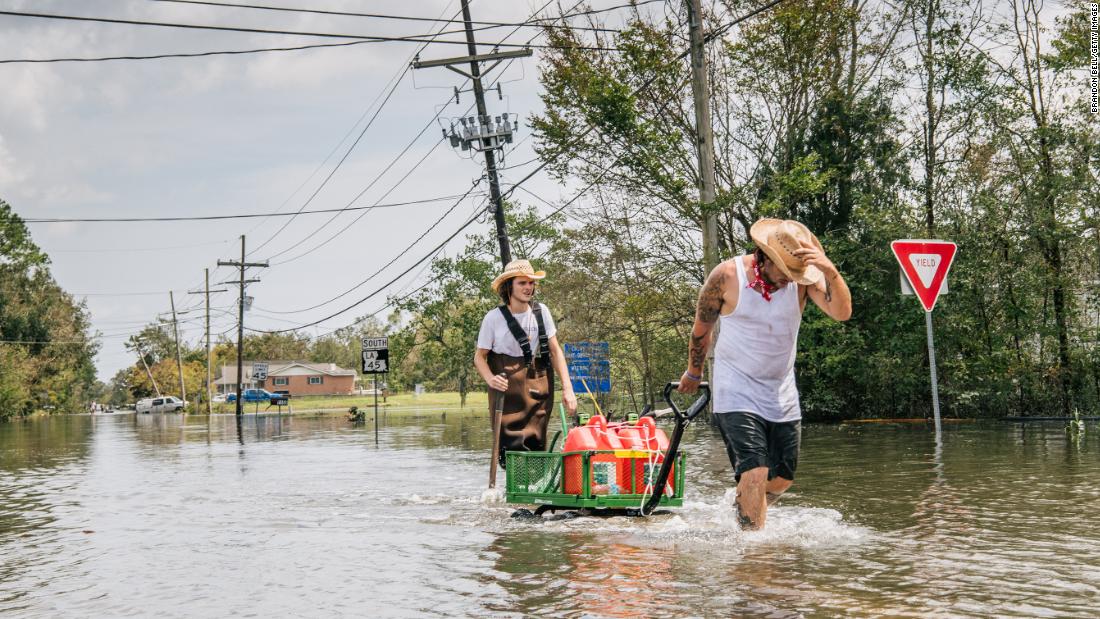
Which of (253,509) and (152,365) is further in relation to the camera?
(152,365)

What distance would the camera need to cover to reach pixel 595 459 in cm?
869

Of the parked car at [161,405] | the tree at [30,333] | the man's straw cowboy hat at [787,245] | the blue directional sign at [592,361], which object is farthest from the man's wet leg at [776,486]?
the parked car at [161,405]

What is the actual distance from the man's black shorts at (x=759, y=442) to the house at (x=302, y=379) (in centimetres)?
13875

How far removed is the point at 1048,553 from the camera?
7023 millimetres

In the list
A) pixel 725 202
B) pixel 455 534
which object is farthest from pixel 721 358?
pixel 725 202

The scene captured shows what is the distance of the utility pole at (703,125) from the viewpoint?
20.2 metres

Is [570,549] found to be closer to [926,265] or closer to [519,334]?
[519,334]

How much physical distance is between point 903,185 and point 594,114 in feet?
24.2

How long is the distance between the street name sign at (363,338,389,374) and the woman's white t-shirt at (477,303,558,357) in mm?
17296

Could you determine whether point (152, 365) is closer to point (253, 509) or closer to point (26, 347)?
point (26, 347)

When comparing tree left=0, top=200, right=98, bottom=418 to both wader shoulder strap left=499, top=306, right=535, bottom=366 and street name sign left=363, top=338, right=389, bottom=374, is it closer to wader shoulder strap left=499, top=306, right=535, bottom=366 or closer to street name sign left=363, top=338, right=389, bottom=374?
street name sign left=363, top=338, right=389, bottom=374

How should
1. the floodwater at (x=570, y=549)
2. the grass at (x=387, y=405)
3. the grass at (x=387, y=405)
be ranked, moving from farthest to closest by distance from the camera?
the grass at (x=387, y=405)
the grass at (x=387, y=405)
the floodwater at (x=570, y=549)

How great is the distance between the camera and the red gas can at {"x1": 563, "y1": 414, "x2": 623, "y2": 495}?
8.69m

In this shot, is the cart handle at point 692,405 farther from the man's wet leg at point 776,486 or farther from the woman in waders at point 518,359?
the woman in waders at point 518,359
